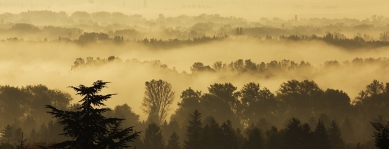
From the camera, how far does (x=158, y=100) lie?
158625 millimetres

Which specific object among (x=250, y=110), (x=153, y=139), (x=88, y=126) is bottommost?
(x=153, y=139)

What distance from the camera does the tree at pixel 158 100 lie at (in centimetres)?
15388

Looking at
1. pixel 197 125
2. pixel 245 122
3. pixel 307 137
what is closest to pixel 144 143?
pixel 197 125

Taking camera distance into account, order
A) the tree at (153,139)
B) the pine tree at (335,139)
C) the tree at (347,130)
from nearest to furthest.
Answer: the tree at (153,139) < the pine tree at (335,139) < the tree at (347,130)

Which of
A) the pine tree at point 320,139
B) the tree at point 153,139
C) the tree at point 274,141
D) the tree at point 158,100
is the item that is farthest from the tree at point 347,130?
the tree at point 153,139

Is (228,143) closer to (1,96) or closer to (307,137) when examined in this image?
(307,137)

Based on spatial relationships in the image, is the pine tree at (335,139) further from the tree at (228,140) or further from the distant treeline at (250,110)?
the tree at (228,140)

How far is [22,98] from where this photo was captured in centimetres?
14625

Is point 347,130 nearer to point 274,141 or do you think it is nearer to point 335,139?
point 335,139

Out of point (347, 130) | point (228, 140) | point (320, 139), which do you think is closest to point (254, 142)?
point (228, 140)

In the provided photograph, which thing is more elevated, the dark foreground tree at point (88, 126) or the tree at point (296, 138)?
the dark foreground tree at point (88, 126)

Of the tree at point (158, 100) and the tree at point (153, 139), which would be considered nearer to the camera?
the tree at point (153, 139)

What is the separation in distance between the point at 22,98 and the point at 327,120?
5792cm

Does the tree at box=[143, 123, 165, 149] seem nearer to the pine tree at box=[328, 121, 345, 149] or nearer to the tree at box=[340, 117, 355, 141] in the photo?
the pine tree at box=[328, 121, 345, 149]
